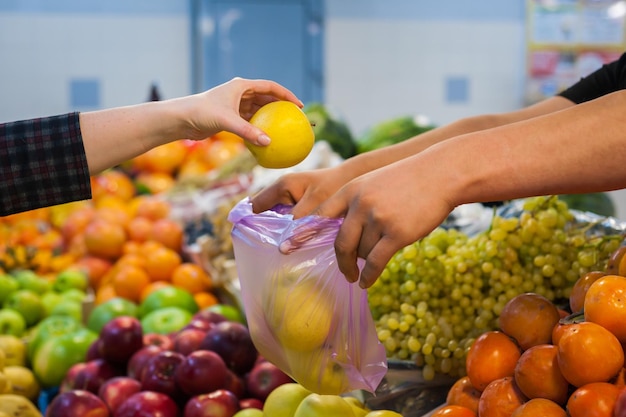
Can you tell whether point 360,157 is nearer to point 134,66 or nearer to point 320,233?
point 320,233

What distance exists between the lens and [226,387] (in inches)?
61.6

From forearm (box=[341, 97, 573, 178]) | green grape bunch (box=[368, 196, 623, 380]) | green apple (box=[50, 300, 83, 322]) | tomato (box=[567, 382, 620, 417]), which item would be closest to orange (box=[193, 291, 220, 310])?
green apple (box=[50, 300, 83, 322])

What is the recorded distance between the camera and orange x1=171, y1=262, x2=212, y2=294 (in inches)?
98.3

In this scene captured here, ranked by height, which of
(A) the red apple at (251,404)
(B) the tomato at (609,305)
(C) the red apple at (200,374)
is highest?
(B) the tomato at (609,305)

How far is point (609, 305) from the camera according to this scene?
961mm

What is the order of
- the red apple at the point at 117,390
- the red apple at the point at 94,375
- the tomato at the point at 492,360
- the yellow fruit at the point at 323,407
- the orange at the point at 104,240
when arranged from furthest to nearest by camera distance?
1. the orange at the point at 104,240
2. the red apple at the point at 94,375
3. the red apple at the point at 117,390
4. the yellow fruit at the point at 323,407
5. the tomato at the point at 492,360

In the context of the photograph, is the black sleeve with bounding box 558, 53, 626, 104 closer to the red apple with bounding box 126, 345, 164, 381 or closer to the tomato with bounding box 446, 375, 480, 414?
the tomato with bounding box 446, 375, 480, 414

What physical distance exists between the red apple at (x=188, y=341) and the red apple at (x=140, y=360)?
44 millimetres

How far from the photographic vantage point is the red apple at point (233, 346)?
1656 mm

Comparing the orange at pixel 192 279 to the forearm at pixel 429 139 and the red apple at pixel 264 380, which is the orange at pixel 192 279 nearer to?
the red apple at pixel 264 380

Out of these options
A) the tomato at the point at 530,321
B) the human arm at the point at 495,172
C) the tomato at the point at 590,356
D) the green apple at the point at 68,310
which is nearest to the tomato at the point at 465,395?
the tomato at the point at 530,321

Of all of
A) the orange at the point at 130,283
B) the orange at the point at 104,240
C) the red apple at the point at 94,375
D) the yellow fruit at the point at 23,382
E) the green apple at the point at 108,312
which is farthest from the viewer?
the orange at the point at 104,240

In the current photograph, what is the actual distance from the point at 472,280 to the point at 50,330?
4.29 ft

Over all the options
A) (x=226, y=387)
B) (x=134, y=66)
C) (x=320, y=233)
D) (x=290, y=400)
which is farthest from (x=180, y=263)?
(x=134, y=66)
